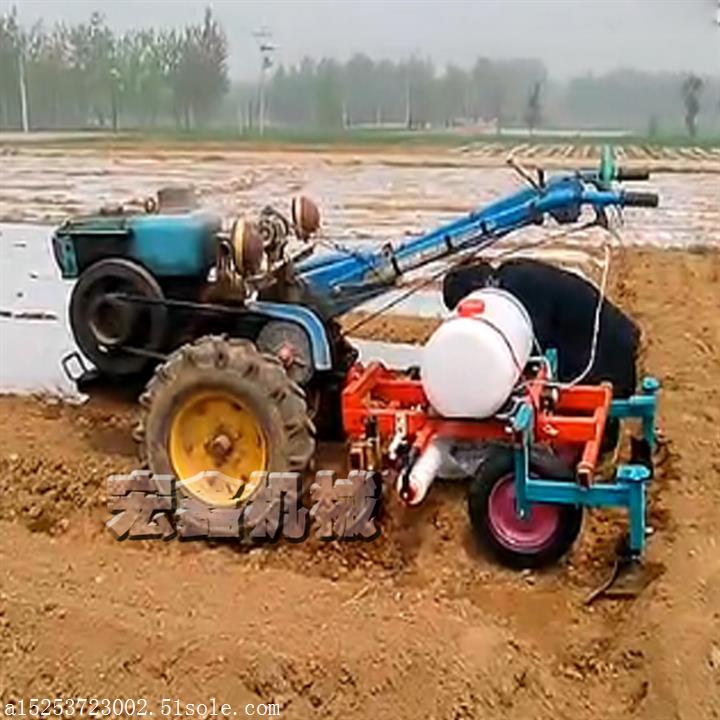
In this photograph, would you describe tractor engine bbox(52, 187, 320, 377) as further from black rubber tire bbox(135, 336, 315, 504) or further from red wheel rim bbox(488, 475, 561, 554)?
red wheel rim bbox(488, 475, 561, 554)

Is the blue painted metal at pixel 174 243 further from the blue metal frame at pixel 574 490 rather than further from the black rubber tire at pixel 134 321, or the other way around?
the blue metal frame at pixel 574 490

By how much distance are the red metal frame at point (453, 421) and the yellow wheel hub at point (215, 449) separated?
387 mm

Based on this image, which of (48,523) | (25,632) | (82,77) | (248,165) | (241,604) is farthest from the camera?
(82,77)

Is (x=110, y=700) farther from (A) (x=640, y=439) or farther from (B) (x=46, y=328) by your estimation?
(B) (x=46, y=328)

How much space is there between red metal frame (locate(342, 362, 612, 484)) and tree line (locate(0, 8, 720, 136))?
5116 centimetres

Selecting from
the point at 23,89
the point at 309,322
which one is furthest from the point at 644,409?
the point at 23,89

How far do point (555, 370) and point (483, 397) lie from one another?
91 centimetres

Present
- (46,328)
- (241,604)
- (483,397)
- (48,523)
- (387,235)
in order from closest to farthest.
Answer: (241,604), (483,397), (48,523), (46,328), (387,235)

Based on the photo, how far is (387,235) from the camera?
1514 cm

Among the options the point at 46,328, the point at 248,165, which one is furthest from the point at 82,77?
the point at 46,328

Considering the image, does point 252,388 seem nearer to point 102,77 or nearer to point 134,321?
point 134,321

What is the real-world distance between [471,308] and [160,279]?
1408 mm

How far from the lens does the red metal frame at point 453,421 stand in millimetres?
4895

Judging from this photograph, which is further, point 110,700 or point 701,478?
point 701,478
